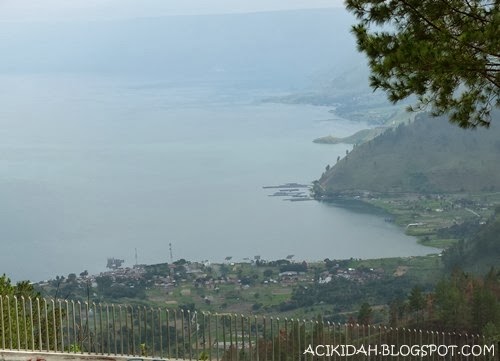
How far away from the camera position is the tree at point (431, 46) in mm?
9742

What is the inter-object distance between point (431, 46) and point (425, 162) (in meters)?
143

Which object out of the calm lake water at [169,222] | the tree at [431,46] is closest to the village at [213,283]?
the calm lake water at [169,222]

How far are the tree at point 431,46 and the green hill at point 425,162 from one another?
5182 inches

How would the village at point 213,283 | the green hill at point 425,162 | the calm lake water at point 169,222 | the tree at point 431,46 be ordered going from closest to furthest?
the tree at point 431,46
the village at point 213,283
the calm lake water at point 169,222
the green hill at point 425,162

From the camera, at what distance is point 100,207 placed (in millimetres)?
169500

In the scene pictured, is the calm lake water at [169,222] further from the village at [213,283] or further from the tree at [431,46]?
the tree at [431,46]

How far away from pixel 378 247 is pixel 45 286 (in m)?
47.4

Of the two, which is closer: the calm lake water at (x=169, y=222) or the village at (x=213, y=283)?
the village at (x=213, y=283)

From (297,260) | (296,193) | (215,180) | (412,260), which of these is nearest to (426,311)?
(412,260)

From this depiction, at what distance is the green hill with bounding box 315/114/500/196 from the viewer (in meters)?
142

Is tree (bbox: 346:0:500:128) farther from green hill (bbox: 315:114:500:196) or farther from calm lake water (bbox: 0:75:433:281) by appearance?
green hill (bbox: 315:114:500:196)

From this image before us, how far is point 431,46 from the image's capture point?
970cm

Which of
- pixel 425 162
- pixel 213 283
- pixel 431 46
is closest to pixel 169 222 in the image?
pixel 425 162

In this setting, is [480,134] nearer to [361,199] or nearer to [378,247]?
[361,199]
